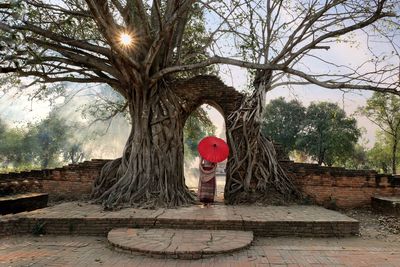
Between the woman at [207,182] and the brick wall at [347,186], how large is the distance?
222 centimetres

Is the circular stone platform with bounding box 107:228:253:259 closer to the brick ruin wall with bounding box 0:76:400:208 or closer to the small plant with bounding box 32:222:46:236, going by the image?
the small plant with bounding box 32:222:46:236

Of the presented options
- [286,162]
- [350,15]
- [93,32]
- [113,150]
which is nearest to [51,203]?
[93,32]

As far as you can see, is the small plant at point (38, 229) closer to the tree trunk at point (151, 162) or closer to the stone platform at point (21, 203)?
the tree trunk at point (151, 162)

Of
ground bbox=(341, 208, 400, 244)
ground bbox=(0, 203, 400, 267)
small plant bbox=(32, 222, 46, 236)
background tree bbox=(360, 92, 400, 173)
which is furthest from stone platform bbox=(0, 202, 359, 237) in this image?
background tree bbox=(360, 92, 400, 173)

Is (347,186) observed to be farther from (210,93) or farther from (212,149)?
(210,93)

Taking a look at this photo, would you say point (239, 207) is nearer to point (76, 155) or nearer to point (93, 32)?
point (93, 32)

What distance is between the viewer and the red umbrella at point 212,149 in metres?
7.13

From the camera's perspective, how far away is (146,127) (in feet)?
26.3

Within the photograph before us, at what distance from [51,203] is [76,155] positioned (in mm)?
25161

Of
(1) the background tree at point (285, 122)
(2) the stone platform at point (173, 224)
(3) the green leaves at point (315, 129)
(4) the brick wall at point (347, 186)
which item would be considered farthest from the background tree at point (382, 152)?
(2) the stone platform at point (173, 224)

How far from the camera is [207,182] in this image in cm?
745

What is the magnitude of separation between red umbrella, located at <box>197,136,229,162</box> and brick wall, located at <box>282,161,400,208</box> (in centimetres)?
232

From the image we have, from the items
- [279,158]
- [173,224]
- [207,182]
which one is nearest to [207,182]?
[207,182]

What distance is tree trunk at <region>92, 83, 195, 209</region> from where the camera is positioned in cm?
728
